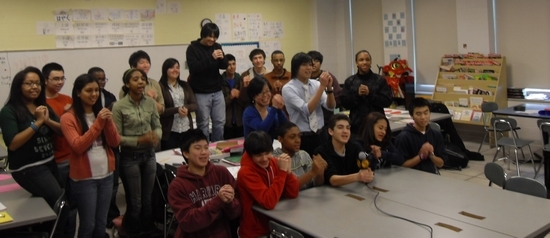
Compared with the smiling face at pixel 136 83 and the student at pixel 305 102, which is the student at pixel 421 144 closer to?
the student at pixel 305 102

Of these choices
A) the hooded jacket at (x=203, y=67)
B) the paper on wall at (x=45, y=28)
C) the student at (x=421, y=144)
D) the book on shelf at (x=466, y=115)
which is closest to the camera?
the student at (x=421, y=144)

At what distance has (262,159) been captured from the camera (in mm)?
2932

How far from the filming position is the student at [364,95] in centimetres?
450

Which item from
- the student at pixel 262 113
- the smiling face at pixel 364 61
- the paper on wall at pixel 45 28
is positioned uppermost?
the paper on wall at pixel 45 28

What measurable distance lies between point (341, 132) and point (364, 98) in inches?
52.2

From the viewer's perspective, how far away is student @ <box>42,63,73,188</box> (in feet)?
11.4

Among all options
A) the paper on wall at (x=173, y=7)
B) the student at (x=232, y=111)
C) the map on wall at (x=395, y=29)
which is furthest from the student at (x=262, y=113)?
the map on wall at (x=395, y=29)

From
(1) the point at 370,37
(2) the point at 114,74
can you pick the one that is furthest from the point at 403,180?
(1) the point at 370,37

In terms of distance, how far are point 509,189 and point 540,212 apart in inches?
22.6

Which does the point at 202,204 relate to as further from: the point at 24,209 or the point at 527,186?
the point at 527,186

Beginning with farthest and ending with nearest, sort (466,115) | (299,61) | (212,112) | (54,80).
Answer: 1. (466,115)
2. (212,112)
3. (299,61)
4. (54,80)

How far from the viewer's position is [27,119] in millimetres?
3146

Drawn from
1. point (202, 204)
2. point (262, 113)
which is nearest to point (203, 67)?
point (262, 113)

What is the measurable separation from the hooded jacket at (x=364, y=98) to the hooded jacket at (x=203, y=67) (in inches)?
51.4
